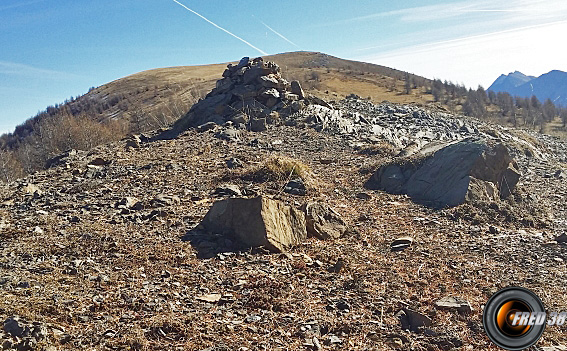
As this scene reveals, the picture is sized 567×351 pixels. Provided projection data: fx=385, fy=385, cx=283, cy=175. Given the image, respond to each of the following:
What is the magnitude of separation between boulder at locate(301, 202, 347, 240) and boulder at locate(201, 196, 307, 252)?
0.22 metres

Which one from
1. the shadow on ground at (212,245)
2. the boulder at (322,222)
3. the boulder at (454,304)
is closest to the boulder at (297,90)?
the boulder at (322,222)

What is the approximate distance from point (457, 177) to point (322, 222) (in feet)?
13.8

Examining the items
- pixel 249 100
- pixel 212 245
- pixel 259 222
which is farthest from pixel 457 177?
pixel 249 100

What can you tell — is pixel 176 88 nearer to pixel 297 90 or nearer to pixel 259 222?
pixel 297 90

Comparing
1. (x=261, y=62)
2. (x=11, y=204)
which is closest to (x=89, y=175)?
(x=11, y=204)

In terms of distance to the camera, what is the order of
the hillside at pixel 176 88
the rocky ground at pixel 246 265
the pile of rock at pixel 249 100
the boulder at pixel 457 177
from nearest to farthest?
the rocky ground at pixel 246 265, the boulder at pixel 457 177, the pile of rock at pixel 249 100, the hillside at pixel 176 88

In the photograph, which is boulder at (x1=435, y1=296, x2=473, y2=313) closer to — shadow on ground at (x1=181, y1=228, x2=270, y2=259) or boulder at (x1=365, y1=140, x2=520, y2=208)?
shadow on ground at (x1=181, y1=228, x2=270, y2=259)

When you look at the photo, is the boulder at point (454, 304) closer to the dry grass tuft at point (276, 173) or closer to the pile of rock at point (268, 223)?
the pile of rock at point (268, 223)

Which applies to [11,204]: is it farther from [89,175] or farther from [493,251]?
[493,251]

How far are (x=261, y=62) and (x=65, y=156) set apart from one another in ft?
31.9

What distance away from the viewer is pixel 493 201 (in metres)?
9.41

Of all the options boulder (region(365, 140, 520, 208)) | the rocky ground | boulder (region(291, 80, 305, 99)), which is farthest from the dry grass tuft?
boulder (region(291, 80, 305, 99))

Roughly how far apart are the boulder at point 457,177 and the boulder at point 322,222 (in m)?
2.92

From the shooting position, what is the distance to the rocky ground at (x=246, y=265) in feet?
15.1
